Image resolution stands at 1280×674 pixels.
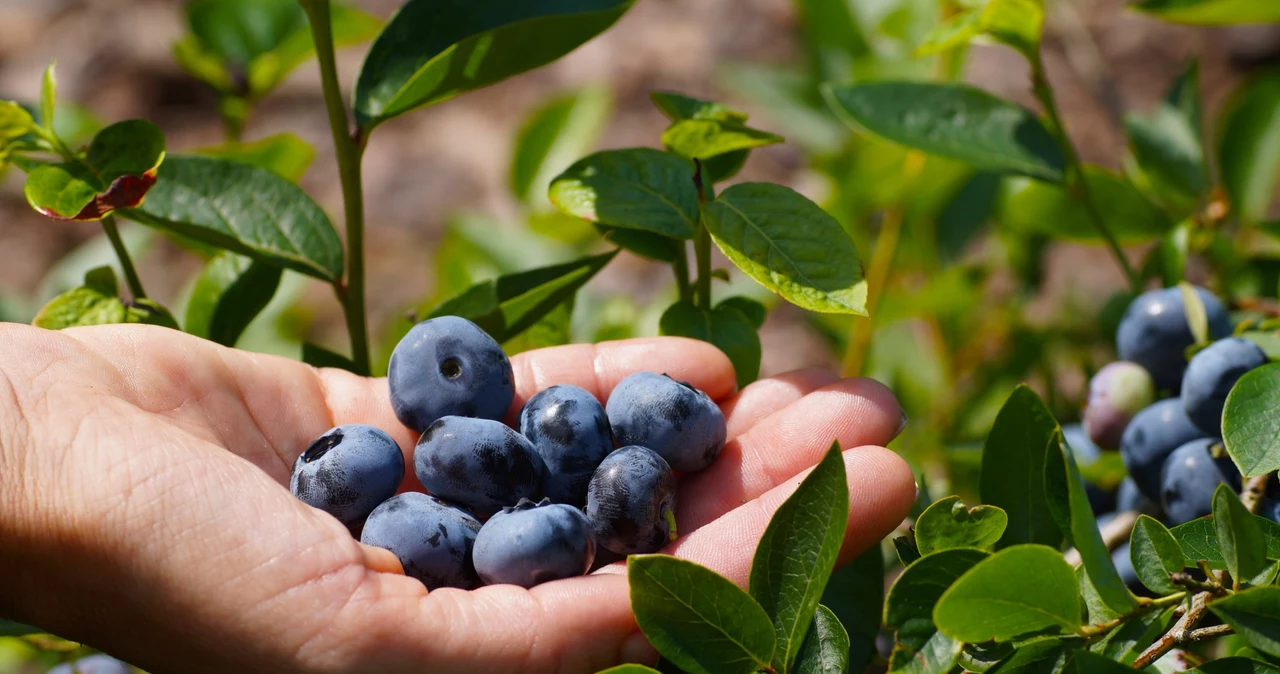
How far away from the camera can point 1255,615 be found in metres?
0.71

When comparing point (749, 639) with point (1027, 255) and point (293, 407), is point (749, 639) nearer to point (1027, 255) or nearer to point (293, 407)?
point (293, 407)

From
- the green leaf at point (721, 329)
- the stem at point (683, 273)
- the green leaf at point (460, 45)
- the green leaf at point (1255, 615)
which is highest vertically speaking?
the green leaf at point (460, 45)

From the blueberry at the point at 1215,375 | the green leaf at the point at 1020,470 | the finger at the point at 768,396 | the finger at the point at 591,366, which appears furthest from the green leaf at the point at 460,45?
the blueberry at the point at 1215,375

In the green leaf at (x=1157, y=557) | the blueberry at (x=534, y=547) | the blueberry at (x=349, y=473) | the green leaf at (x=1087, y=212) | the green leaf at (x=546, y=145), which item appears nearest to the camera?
the green leaf at (x=1157, y=557)

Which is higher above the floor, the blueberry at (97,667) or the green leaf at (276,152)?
the green leaf at (276,152)

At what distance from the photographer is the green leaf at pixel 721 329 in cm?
119

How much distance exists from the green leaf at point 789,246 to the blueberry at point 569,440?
0.24 metres

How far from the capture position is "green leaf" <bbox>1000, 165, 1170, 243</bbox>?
1489 mm

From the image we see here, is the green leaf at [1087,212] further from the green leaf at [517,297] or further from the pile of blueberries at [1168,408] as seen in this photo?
the green leaf at [517,297]

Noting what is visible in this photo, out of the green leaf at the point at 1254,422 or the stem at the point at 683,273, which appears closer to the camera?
the green leaf at the point at 1254,422

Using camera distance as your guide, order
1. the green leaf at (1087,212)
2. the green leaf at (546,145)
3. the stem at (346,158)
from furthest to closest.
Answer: the green leaf at (546,145), the green leaf at (1087,212), the stem at (346,158)

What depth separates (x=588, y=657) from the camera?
2.81 feet

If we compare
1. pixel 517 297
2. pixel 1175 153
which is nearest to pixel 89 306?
pixel 517 297

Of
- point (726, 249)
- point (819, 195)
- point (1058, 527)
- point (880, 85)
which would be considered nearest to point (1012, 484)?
A: point (1058, 527)
